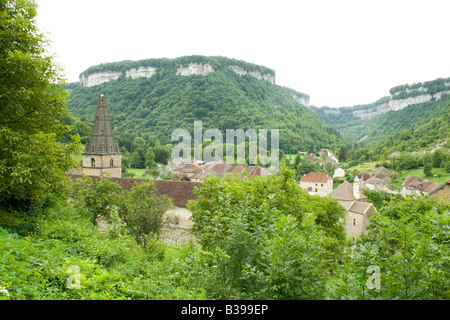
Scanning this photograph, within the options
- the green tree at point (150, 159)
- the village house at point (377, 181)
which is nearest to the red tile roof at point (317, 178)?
the village house at point (377, 181)

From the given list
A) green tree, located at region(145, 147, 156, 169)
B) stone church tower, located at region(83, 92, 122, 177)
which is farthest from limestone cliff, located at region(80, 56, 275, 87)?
stone church tower, located at region(83, 92, 122, 177)

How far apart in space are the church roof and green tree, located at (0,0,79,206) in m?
25.5

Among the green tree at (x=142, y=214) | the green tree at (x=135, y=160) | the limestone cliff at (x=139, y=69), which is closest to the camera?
the green tree at (x=142, y=214)

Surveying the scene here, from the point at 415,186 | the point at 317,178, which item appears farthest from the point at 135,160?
the point at 415,186

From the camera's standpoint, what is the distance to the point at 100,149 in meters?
35.2

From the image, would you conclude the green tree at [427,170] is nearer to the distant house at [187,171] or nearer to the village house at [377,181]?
the village house at [377,181]

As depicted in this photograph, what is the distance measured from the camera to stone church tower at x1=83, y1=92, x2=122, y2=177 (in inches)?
1379

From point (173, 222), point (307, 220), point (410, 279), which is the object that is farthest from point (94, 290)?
point (173, 222)

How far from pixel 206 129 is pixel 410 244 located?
10730 centimetres

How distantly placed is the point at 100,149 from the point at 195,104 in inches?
3559

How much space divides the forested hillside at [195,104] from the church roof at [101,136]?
57.4m

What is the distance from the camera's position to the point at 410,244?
5.23 m

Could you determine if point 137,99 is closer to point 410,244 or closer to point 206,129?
point 206,129

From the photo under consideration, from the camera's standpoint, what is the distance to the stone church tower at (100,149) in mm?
35031
